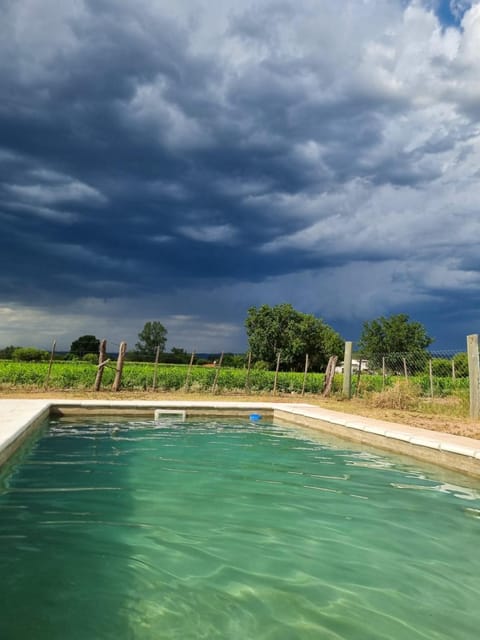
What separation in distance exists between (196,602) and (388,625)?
42.1 inches

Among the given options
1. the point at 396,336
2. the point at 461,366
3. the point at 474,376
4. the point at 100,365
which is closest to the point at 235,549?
the point at 474,376

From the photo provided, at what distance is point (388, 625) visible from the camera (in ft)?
9.37

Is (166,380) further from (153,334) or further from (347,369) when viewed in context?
(153,334)

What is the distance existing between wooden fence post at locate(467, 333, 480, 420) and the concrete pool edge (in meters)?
2.22

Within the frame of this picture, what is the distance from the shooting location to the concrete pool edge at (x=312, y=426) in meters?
6.57

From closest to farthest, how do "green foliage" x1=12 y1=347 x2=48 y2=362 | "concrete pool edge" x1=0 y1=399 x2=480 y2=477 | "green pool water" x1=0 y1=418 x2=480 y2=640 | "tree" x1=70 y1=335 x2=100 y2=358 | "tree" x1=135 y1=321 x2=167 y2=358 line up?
"green pool water" x1=0 y1=418 x2=480 y2=640 → "concrete pool edge" x1=0 y1=399 x2=480 y2=477 → "green foliage" x1=12 y1=347 x2=48 y2=362 → "tree" x1=70 y1=335 x2=100 y2=358 → "tree" x1=135 y1=321 x2=167 y2=358

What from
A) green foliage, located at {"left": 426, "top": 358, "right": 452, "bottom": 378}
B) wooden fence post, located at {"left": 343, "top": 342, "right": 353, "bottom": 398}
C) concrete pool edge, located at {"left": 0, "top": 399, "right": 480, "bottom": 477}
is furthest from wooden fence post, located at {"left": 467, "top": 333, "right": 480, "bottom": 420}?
green foliage, located at {"left": 426, "top": 358, "right": 452, "bottom": 378}

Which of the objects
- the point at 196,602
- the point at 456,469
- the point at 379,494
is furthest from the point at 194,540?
the point at 456,469

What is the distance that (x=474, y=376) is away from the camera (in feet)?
35.5

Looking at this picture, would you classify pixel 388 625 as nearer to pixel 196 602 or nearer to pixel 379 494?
pixel 196 602

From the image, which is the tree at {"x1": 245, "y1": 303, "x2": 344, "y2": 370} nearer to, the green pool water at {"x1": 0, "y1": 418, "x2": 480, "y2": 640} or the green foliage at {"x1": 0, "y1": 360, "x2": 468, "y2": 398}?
the green foliage at {"x1": 0, "y1": 360, "x2": 468, "y2": 398}

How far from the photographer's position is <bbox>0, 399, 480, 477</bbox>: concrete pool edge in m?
6.57

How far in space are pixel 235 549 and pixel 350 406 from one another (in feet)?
34.4

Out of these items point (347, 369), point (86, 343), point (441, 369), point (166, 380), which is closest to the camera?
point (347, 369)
